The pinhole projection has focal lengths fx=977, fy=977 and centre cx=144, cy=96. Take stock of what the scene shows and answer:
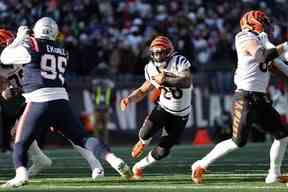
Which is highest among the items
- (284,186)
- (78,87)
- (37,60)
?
(37,60)

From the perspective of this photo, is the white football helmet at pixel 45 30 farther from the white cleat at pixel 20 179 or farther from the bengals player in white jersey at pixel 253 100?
the bengals player in white jersey at pixel 253 100

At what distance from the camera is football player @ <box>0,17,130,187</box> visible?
343 inches

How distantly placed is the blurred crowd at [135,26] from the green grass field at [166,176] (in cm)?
534

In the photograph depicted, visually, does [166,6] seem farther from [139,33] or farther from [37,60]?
[37,60]

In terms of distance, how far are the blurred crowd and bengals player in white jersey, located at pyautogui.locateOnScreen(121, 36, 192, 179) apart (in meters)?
8.11

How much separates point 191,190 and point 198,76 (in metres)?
10.0

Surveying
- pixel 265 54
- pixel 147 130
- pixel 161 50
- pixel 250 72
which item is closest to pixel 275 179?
pixel 250 72

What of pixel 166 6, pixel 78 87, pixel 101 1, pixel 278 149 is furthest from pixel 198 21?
pixel 278 149

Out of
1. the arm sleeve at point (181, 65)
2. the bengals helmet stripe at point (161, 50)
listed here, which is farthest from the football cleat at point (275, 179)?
the bengals helmet stripe at point (161, 50)

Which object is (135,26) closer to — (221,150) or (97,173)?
(97,173)

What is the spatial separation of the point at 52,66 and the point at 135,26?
36.0 feet

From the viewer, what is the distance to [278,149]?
8906mm

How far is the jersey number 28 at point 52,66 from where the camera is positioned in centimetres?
881

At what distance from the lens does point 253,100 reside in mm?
8844
